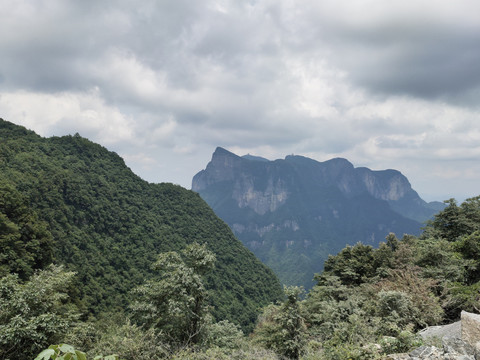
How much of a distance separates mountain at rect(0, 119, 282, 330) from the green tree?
13.2 metres

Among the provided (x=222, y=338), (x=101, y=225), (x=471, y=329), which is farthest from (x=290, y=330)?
(x=101, y=225)

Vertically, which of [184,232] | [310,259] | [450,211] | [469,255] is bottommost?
[310,259]

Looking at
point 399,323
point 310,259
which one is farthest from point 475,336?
point 310,259

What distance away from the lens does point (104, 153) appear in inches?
2363

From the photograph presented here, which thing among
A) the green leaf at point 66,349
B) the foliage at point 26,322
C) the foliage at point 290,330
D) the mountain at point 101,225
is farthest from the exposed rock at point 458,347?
the mountain at point 101,225

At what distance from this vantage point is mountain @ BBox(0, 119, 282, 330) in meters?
25.3

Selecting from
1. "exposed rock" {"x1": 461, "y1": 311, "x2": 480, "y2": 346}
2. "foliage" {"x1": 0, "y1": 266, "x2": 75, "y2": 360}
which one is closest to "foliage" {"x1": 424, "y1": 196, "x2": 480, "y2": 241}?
"exposed rock" {"x1": 461, "y1": 311, "x2": 480, "y2": 346}

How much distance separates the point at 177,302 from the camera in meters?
11.5

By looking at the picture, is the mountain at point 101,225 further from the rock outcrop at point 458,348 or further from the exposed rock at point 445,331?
the exposed rock at point 445,331

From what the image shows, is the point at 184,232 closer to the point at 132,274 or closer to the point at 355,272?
the point at 132,274

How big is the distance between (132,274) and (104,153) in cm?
3404

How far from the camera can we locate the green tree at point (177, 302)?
11.7m

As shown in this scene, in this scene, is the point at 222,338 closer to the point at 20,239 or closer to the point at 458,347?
the point at 458,347

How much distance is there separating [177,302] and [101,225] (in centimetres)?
3459
